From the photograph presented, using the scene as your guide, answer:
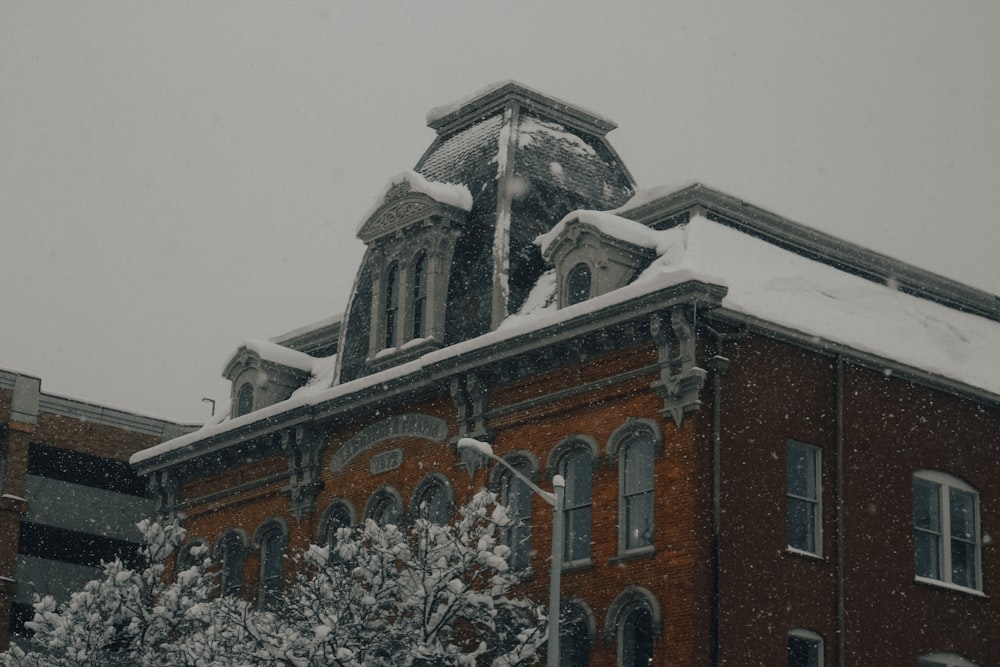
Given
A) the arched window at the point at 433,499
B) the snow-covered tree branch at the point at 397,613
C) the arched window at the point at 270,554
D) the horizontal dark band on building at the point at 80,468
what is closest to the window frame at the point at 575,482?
the snow-covered tree branch at the point at 397,613

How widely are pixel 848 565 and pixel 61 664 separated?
14.5 m

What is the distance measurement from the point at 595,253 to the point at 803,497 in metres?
5.39

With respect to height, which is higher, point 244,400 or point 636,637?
point 244,400

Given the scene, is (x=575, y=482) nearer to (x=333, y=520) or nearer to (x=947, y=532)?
(x=947, y=532)

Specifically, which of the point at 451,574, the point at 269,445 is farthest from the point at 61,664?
the point at 451,574

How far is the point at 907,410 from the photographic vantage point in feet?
106

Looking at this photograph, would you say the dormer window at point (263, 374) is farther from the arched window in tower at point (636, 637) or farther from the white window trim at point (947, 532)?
the white window trim at point (947, 532)

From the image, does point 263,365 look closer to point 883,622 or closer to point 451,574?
point 451,574

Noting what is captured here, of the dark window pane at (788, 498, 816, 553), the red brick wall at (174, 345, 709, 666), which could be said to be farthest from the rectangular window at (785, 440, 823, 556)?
the red brick wall at (174, 345, 709, 666)

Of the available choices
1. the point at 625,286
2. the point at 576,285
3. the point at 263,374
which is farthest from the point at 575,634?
the point at 263,374

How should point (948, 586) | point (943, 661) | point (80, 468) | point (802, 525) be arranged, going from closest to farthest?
point (802, 525) < point (943, 661) < point (948, 586) < point (80, 468)

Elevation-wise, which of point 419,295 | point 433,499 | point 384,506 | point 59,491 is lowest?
point 433,499

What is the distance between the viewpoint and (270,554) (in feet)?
126

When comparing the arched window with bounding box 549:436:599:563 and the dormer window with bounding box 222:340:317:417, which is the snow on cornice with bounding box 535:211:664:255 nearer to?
the arched window with bounding box 549:436:599:563
